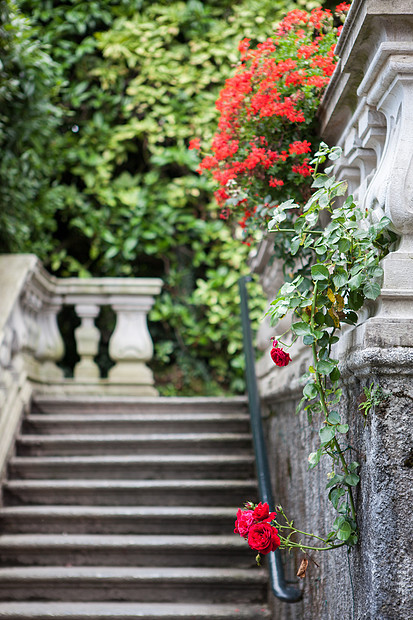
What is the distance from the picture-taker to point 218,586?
10.5 ft

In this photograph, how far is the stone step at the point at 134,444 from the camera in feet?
13.2

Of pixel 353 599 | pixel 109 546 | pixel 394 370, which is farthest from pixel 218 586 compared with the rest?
pixel 394 370

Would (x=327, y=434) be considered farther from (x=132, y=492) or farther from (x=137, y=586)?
(x=132, y=492)

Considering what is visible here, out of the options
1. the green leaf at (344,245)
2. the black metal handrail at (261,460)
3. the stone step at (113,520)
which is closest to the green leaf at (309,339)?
the green leaf at (344,245)

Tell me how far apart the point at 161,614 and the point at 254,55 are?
7.99 feet

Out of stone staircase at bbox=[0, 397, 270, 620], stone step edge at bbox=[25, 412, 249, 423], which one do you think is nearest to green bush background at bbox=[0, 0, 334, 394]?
stone step edge at bbox=[25, 412, 249, 423]

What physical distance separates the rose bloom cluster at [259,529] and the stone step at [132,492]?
2106 mm

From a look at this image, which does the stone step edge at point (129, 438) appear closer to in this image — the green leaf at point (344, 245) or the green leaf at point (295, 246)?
the green leaf at point (295, 246)

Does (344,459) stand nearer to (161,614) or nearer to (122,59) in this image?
(161,614)

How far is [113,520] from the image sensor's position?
3557 millimetres

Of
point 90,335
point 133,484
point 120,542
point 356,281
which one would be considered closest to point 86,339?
point 90,335

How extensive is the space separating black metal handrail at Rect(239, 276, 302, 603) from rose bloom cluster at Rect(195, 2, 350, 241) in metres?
1.25

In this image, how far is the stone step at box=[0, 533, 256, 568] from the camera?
334 centimetres

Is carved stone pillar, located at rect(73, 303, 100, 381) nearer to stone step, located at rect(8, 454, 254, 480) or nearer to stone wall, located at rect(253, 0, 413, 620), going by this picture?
stone step, located at rect(8, 454, 254, 480)
